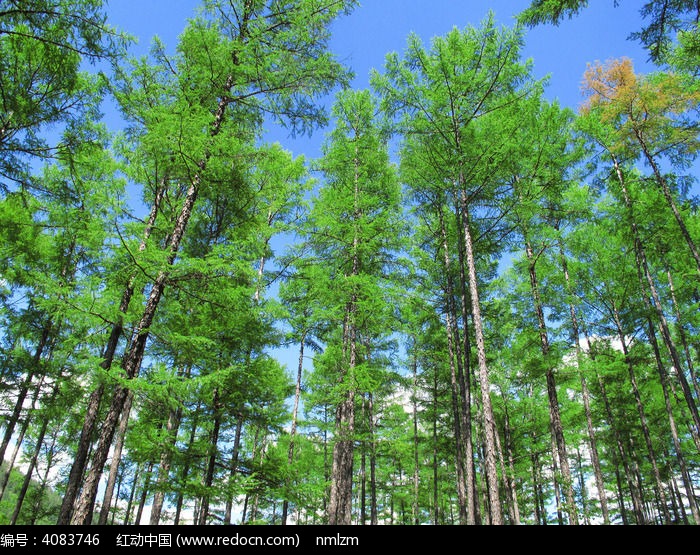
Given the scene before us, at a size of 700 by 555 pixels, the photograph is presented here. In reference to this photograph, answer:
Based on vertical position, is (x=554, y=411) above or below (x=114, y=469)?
above

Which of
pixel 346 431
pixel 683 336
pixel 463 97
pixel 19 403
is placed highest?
pixel 463 97

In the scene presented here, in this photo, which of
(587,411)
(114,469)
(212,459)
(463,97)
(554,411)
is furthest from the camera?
(587,411)

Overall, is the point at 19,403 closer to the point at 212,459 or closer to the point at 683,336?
the point at 212,459

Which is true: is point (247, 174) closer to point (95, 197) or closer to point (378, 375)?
point (95, 197)

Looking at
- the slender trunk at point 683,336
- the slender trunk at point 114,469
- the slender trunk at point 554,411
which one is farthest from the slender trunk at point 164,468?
the slender trunk at point 683,336

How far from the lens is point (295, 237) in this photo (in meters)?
12.5

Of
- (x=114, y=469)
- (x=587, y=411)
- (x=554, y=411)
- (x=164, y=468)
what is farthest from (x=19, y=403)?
(x=587, y=411)

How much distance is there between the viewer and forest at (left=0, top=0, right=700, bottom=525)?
6645mm

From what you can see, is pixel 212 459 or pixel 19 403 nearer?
pixel 212 459

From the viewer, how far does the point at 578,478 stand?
98.6 feet

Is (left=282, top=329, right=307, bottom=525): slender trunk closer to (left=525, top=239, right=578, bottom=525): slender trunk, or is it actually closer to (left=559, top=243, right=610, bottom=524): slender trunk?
(left=525, top=239, right=578, bottom=525): slender trunk

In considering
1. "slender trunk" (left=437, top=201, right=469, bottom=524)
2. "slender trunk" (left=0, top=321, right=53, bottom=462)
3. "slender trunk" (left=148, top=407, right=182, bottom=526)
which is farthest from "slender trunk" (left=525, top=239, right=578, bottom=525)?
"slender trunk" (left=0, top=321, right=53, bottom=462)

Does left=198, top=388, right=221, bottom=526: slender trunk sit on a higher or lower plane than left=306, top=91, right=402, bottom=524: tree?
lower
